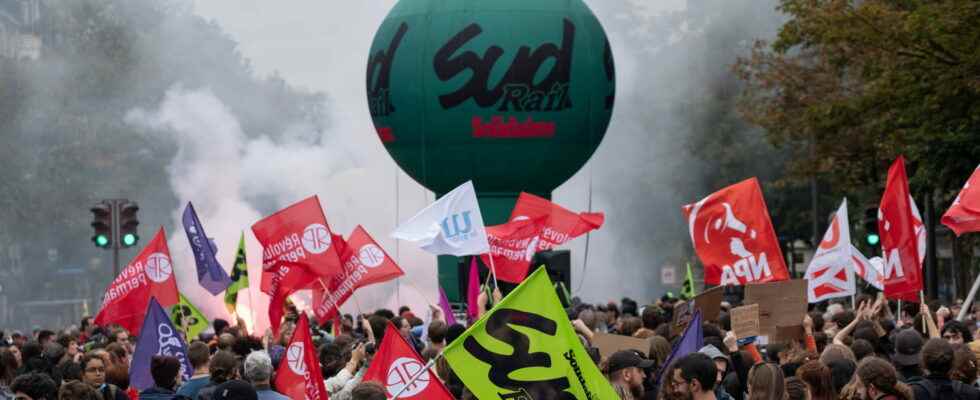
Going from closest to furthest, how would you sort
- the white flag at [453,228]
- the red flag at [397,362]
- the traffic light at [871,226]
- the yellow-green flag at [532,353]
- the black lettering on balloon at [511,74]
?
the yellow-green flag at [532,353]
the red flag at [397,362]
the white flag at [453,228]
the black lettering on balloon at [511,74]
the traffic light at [871,226]

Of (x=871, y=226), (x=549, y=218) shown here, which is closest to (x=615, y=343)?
(x=549, y=218)

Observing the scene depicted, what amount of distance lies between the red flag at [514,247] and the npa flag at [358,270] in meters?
2.11

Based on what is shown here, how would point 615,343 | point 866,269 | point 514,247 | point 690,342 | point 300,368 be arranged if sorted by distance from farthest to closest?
1. point 514,247
2. point 866,269
3. point 615,343
4. point 300,368
5. point 690,342

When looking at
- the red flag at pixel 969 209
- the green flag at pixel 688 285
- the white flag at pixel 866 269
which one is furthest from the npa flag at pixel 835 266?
the green flag at pixel 688 285

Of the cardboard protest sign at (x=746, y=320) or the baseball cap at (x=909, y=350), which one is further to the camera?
the cardboard protest sign at (x=746, y=320)

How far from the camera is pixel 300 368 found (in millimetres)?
12344

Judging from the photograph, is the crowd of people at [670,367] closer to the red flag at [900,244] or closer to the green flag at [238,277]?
the red flag at [900,244]

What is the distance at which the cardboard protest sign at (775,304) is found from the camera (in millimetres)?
14375

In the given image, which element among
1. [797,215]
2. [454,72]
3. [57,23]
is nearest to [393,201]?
[454,72]

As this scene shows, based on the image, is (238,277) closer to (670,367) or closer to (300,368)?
(300,368)

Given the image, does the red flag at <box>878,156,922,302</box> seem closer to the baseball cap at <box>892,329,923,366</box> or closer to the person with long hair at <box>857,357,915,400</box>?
the baseball cap at <box>892,329,923,366</box>

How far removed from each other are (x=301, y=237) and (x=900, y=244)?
547 centimetres

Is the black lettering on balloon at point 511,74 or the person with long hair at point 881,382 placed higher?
the black lettering on balloon at point 511,74

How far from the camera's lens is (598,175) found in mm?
50906
